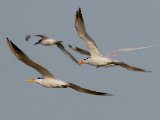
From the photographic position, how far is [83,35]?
4725 centimetres

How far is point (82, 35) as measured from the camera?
47250mm

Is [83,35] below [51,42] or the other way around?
below

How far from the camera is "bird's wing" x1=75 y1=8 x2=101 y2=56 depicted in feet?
150

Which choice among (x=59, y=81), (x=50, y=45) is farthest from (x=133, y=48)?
(x=50, y=45)

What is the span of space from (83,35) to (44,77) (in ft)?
15.7

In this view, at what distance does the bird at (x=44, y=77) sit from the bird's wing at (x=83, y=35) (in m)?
4.09

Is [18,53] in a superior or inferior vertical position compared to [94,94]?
superior

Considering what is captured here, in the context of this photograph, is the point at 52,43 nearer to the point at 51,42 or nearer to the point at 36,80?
the point at 51,42

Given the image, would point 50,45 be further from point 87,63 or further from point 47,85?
point 47,85

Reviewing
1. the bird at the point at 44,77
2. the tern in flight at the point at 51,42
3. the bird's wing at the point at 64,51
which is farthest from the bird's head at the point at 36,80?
the tern in flight at the point at 51,42

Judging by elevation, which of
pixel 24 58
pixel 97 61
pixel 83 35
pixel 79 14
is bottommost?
pixel 97 61

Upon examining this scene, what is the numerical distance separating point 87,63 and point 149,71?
368 centimetres

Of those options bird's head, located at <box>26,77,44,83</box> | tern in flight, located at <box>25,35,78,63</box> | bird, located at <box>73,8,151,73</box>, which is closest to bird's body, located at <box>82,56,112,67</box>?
bird, located at <box>73,8,151,73</box>

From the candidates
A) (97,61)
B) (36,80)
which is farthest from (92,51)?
(36,80)
